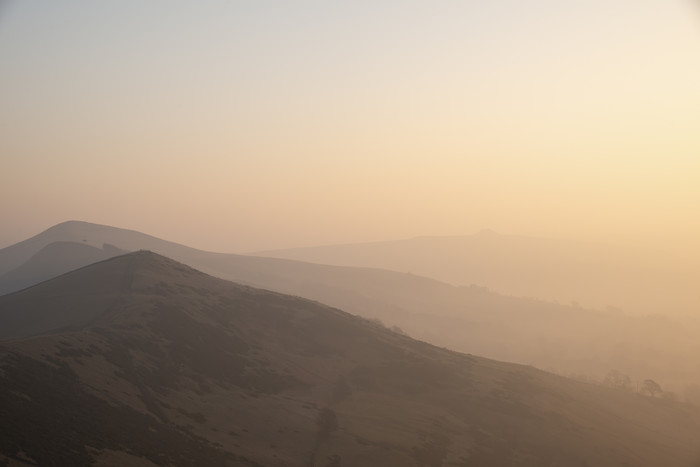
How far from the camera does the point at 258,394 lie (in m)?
67.2

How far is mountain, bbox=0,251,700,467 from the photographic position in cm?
4653

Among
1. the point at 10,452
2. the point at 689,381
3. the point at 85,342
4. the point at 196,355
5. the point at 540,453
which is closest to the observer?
the point at 10,452

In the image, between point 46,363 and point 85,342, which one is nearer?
point 46,363

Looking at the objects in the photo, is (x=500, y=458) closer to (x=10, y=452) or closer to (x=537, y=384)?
(x=537, y=384)

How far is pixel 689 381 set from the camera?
17812 cm

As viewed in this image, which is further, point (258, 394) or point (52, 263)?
point (52, 263)

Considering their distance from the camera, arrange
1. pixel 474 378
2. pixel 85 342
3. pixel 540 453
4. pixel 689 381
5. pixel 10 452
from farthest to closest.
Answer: pixel 689 381 < pixel 474 378 < pixel 540 453 < pixel 85 342 < pixel 10 452

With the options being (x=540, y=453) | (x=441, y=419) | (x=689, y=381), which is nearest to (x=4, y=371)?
(x=441, y=419)

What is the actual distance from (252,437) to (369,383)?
25088 mm

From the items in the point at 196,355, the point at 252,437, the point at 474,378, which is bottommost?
the point at 252,437

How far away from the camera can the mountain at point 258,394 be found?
4653 centimetres

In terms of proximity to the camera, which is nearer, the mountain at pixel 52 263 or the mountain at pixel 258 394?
the mountain at pixel 258 394

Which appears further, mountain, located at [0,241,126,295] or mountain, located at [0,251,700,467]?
mountain, located at [0,241,126,295]

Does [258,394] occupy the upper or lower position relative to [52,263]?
lower
